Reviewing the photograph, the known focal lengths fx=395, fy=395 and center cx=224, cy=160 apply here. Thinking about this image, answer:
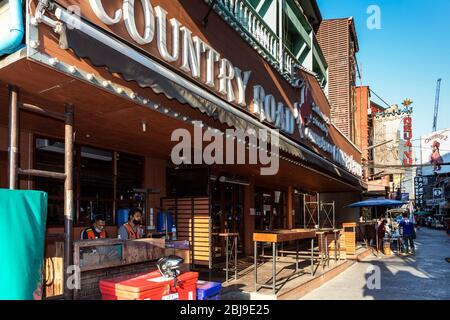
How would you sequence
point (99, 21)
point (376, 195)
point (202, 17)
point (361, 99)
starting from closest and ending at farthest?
point (99, 21) → point (202, 17) → point (376, 195) → point (361, 99)

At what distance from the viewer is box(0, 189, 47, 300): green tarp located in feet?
11.7

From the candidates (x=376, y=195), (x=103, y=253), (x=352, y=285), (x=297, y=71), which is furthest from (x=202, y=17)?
(x=376, y=195)

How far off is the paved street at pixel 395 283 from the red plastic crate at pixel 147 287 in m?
4.47

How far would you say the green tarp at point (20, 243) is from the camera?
3.55 meters

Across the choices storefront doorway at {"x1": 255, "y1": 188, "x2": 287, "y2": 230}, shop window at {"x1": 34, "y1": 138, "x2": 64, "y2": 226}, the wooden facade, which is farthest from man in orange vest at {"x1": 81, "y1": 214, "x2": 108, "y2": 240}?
the wooden facade

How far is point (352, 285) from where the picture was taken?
1020 centimetres

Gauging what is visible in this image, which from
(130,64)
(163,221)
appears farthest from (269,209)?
(130,64)

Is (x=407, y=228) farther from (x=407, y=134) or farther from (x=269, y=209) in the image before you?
(x=407, y=134)

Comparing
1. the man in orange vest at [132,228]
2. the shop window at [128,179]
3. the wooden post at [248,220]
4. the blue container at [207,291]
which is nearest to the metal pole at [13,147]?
the blue container at [207,291]

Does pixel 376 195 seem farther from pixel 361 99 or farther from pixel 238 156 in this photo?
pixel 238 156

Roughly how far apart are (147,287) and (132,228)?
342cm

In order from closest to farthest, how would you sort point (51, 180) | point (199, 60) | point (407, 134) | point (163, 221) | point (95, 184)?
1. point (199, 60)
2. point (51, 180)
3. point (95, 184)
4. point (163, 221)
5. point (407, 134)

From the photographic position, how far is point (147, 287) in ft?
15.0
